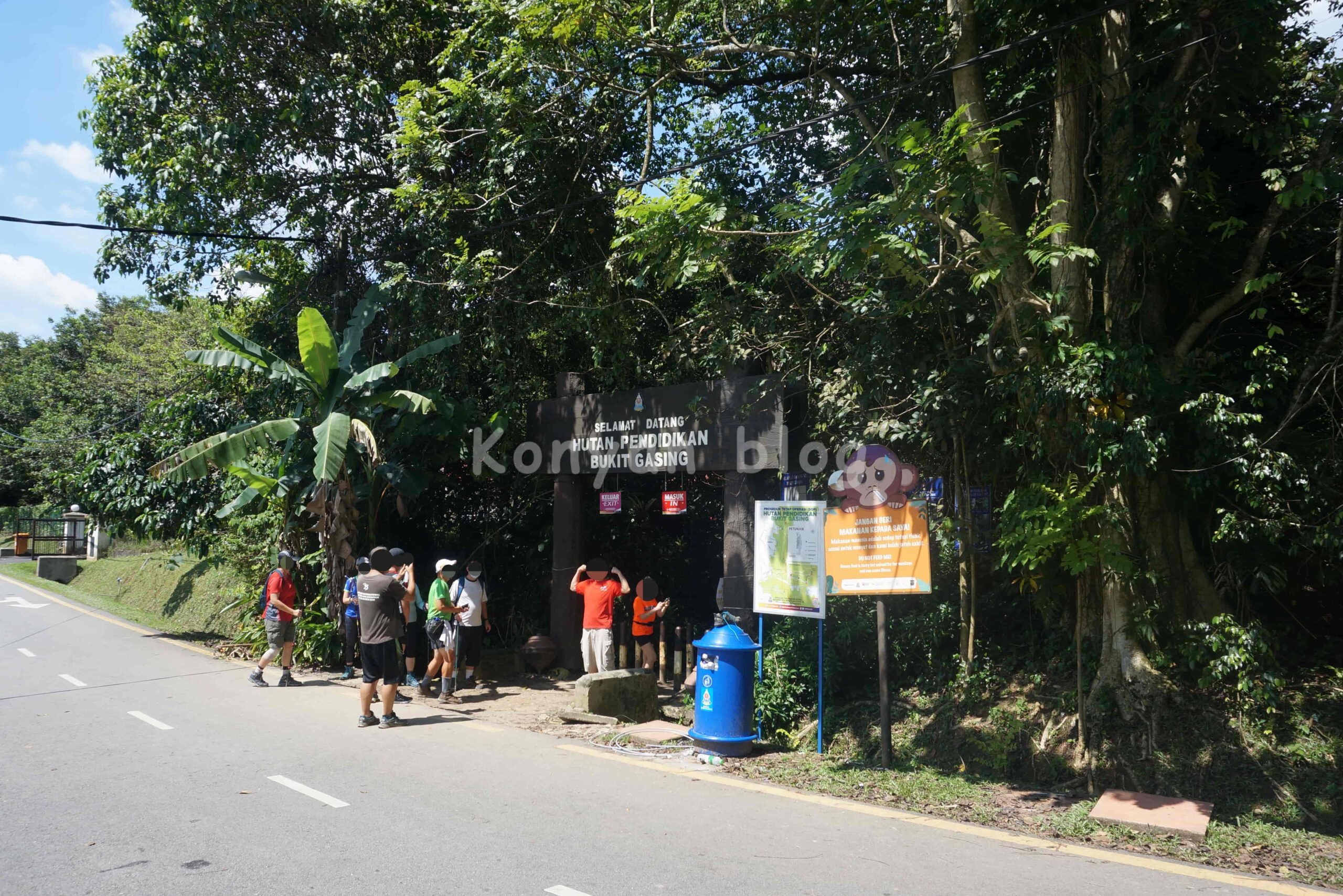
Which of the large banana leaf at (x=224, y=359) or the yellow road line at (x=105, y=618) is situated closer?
the large banana leaf at (x=224, y=359)

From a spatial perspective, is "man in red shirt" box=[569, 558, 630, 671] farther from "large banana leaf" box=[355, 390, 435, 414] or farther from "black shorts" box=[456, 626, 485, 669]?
"large banana leaf" box=[355, 390, 435, 414]

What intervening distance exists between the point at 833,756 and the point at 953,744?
3.93 ft

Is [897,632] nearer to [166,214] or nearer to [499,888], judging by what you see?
[499,888]

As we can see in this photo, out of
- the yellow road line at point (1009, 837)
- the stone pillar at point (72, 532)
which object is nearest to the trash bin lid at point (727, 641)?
the yellow road line at point (1009, 837)

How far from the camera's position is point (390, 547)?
16.6 m

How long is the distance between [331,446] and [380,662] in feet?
12.4

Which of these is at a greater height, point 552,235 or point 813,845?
point 552,235

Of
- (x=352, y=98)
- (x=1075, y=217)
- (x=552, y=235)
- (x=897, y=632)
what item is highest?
(x=352, y=98)

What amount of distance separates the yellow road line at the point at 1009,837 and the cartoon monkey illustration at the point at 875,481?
275cm

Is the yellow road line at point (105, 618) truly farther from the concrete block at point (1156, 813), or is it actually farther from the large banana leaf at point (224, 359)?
the concrete block at point (1156, 813)

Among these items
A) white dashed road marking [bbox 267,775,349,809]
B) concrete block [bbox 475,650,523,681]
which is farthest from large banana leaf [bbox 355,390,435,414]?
white dashed road marking [bbox 267,775,349,809]

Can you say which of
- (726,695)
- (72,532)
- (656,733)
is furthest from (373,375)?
(72,532)

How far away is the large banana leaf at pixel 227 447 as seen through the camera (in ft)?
42.5

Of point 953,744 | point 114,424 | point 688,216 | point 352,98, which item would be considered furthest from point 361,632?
point 114,424
